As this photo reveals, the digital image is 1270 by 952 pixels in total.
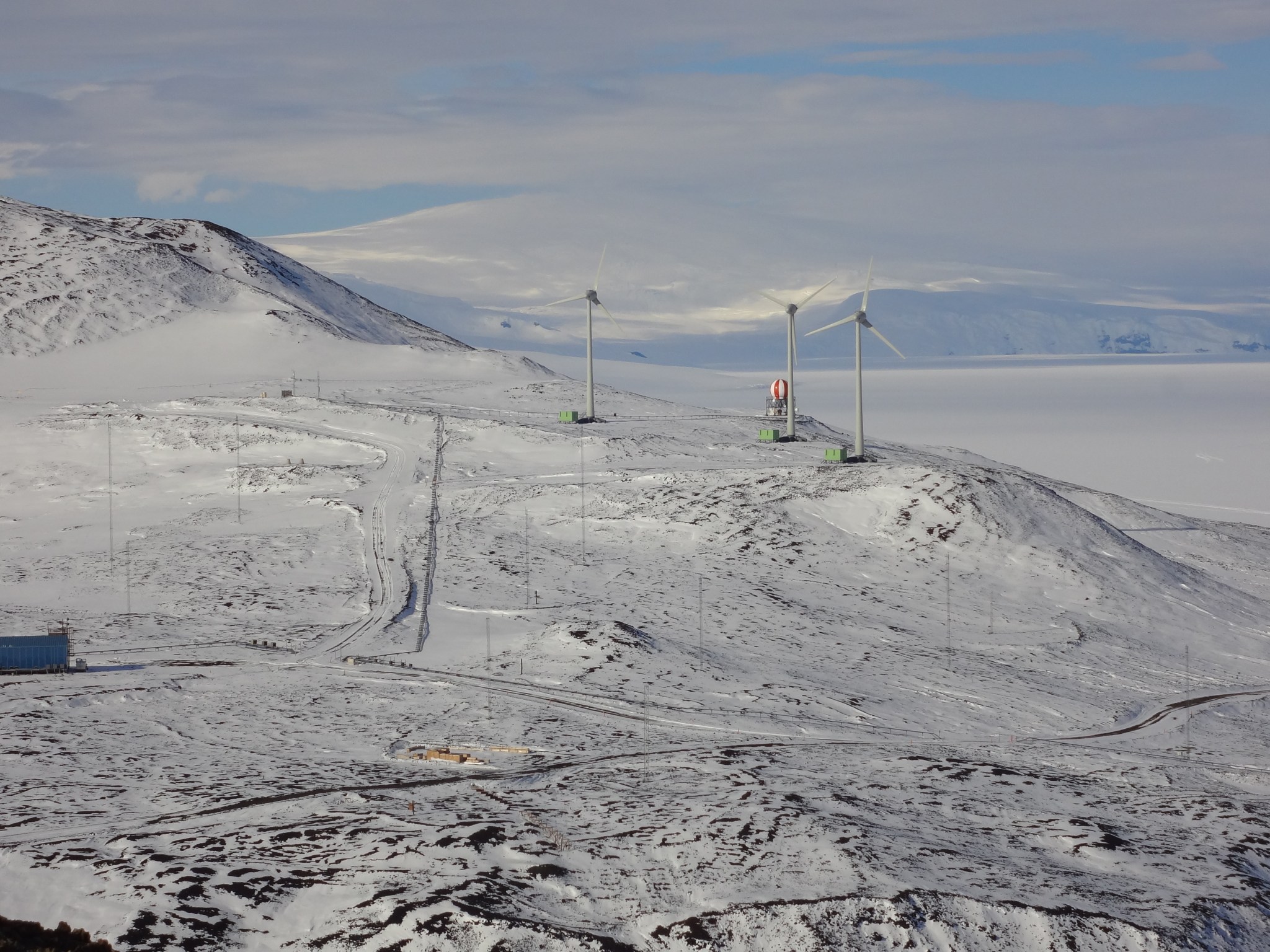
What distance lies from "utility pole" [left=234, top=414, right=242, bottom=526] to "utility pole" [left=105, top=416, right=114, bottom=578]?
10980mm

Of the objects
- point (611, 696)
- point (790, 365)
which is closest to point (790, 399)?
point (790, 365)

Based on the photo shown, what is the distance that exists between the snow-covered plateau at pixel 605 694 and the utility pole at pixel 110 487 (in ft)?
2.38

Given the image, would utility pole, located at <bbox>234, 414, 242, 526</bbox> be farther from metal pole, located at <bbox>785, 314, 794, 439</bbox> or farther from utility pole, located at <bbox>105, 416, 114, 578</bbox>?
metal pole, located at <bbox>785, 314, 794, 439</bbox>

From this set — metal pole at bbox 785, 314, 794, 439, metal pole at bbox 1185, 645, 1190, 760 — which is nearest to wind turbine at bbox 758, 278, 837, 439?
metal pole at bbox 785, 314, 794, 439

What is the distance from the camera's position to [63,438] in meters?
148

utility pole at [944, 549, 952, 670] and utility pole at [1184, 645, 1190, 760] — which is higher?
utility pole at [944, 549, 952, 670]

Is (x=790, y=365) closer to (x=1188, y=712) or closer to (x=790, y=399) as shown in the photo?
(x=790, y=399)

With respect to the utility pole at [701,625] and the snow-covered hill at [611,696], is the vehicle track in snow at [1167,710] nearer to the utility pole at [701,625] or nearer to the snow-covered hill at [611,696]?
the snow-covered hill at [611,696]

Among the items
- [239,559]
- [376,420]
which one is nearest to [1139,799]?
[239,559]

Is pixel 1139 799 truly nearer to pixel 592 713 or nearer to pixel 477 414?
pixel 592 713

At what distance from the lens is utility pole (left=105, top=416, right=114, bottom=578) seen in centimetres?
11449

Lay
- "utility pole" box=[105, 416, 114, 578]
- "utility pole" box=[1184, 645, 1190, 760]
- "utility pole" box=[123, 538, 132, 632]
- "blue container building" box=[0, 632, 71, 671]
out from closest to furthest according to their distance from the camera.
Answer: "utility pole" box=[1184, 645, 1190, 760], "blue container building" box=[0, 632, 71, 671], "utility pole" box=[123, 538, 132, 632], "utility pole" box=[105, 416, 114, 578]

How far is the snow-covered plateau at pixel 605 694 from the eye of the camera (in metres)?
47.7

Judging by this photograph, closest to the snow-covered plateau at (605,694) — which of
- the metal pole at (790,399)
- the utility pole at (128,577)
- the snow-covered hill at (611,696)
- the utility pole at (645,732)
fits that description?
the snow-covered hill at (611,696)
